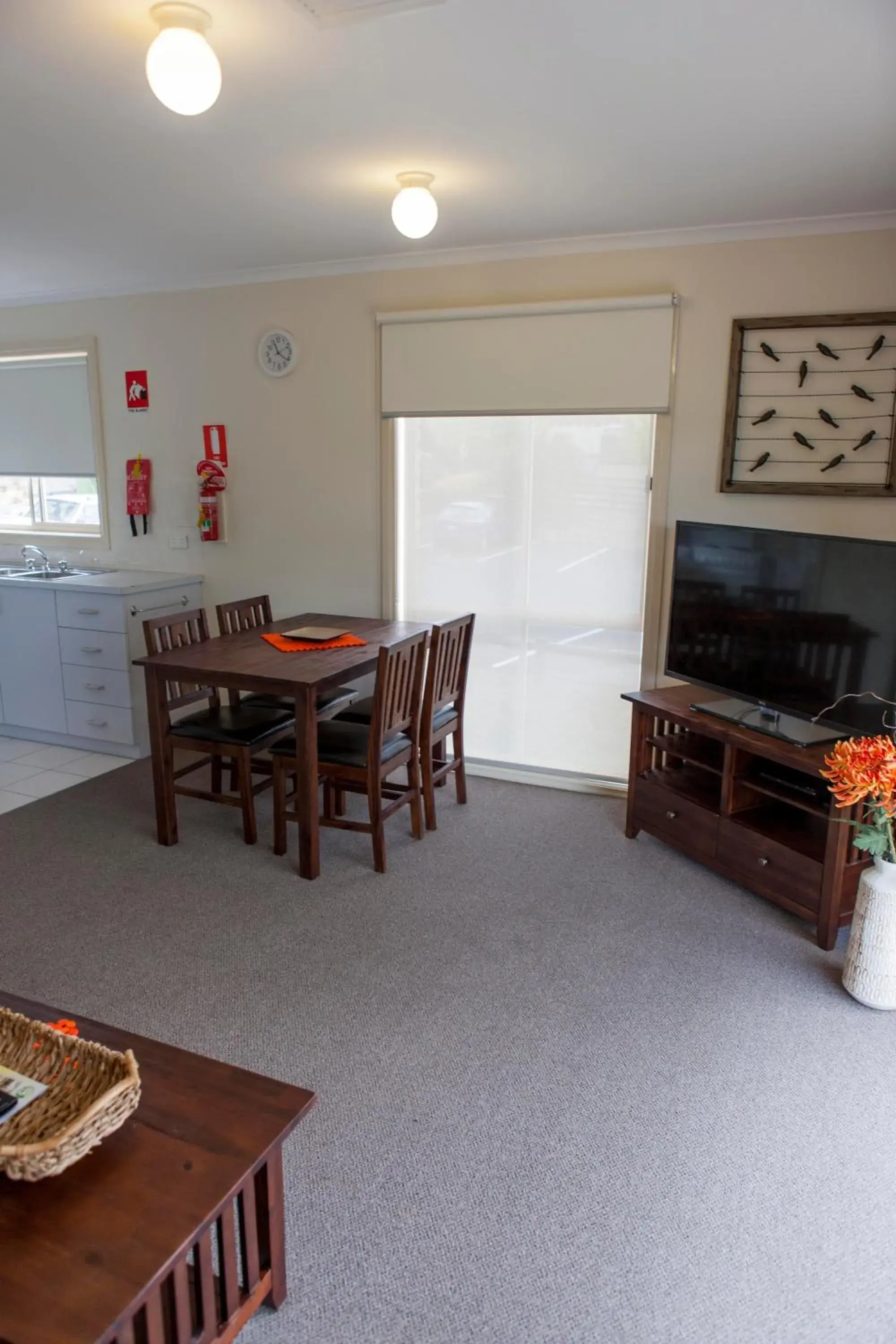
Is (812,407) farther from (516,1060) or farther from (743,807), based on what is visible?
(516,1060)

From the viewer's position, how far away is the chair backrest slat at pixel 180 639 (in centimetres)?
359

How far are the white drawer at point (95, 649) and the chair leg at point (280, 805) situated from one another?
1477mm

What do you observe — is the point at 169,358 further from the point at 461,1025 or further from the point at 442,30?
the point at 461,1025

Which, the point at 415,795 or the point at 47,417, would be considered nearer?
the point at 415,795

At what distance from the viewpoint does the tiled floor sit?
415 centimetres

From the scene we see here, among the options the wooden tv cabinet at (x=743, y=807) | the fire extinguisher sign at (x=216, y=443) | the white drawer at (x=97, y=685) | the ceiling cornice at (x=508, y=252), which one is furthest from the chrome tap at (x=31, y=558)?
the wooden tv cabinet at (x=743, y=807)

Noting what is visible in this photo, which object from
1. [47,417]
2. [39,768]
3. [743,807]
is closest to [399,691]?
[743,807]

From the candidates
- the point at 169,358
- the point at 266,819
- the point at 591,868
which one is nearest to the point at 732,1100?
the point at 591,868

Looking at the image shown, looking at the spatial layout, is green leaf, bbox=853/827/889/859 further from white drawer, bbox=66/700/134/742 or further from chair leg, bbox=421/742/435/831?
white drawer, bbox=66/700/134/742

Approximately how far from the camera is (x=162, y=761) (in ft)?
11.5

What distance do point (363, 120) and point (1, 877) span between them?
2853 millimetres

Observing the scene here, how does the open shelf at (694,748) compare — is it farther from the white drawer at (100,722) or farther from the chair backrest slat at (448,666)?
the white drawer at (100,722)

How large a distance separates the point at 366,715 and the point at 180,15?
252 cm

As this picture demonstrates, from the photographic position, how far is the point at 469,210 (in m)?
3.35
